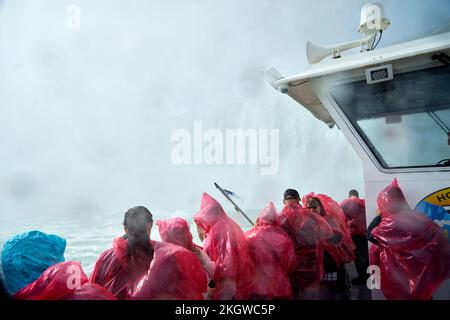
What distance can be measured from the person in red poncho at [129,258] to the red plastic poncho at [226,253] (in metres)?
0.52

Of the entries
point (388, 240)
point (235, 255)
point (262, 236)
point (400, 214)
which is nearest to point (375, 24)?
point (400, 214)

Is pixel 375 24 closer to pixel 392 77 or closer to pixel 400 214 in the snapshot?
pixel 392 77

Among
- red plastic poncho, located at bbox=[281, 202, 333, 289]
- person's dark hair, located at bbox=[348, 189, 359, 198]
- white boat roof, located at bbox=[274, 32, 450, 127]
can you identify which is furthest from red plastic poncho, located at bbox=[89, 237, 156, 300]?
person's dark hair, located at bbox=[348, 189, 359, 198]

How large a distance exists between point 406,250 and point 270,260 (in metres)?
0.90

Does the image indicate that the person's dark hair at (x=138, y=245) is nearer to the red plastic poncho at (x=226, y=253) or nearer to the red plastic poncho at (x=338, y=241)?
the red plastic poncho at (x=226, y=253)

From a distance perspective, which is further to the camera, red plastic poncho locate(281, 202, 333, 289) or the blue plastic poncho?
red plastic poncho locate(281, 202, 333, 289)

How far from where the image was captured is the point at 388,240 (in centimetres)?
184

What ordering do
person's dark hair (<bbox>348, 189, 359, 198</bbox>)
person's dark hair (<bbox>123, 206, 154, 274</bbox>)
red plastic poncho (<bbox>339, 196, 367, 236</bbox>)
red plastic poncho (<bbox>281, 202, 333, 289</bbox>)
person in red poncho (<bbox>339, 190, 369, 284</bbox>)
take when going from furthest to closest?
person's dark hair (<bbox>348, 189, 359, 198</bbox>)
red plastic poncho (<bbox>339, 196, 367, 236</bbox>)
person in red poncho (<bbox>339, 190, 369, 284</bbox>)
red plastic poncho (<bbox>281, 202, 333, 289</bbox>)
person's dark hair (<bbox>123, 206, 154, 274</bbox>)

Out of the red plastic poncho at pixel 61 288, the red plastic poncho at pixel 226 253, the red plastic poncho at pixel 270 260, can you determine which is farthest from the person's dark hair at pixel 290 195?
the red plastic poncho at pixel 61 288

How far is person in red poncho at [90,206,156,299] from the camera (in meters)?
1.57

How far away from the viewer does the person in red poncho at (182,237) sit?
6.02ft

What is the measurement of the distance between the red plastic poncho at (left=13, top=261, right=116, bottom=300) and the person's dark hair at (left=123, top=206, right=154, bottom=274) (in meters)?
0.21

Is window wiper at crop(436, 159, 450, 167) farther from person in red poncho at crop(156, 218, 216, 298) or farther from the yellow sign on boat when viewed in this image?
person in red poncho at crop(156, 218, 216, 298)

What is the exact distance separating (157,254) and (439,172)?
1943 mm
